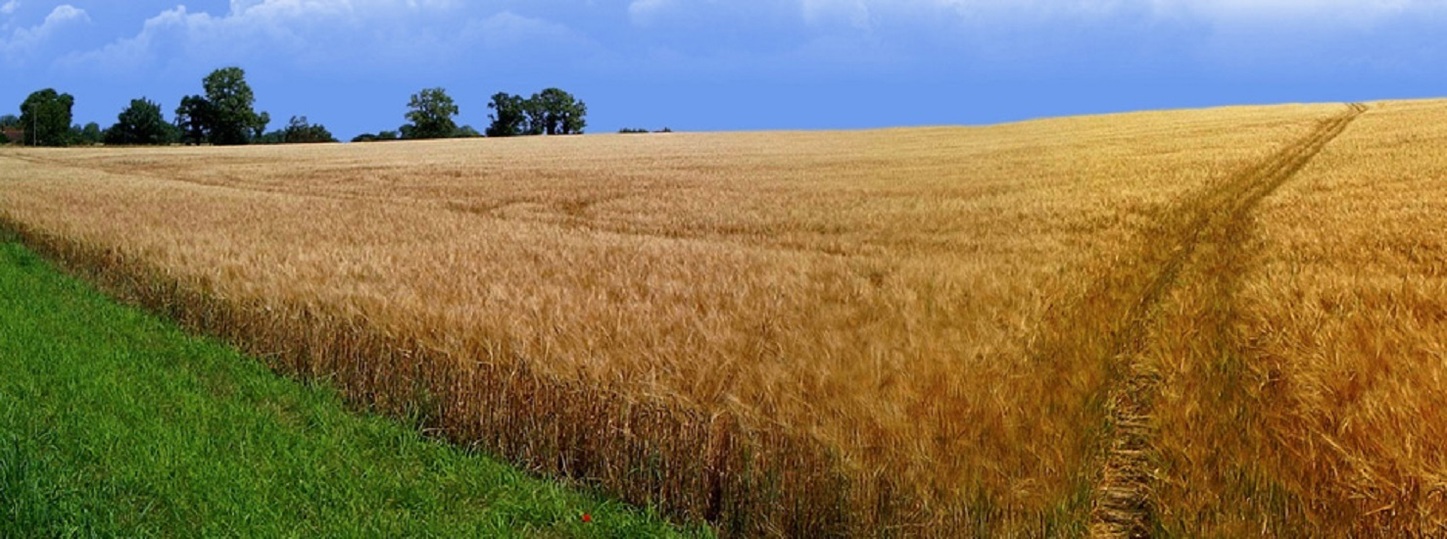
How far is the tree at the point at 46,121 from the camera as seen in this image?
9150 cm

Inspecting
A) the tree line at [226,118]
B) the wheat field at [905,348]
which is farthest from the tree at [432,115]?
the wheat field at [905,348]

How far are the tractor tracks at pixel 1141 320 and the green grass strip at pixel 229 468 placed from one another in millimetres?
2068

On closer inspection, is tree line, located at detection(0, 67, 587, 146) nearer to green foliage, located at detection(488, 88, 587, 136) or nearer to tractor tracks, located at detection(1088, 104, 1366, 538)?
green foliage, located at detection(488, 88, 587, 136)

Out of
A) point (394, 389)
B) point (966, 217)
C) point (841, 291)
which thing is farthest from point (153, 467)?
point (966, 217)

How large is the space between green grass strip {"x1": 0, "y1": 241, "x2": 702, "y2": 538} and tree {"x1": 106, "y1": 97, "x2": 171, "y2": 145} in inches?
3912

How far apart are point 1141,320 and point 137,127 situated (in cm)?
10390

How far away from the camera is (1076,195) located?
58.5 feet

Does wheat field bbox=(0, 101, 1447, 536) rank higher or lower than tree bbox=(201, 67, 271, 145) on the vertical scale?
lower

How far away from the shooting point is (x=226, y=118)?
92.1 m

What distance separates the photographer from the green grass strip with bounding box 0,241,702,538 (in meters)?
A: 4.45

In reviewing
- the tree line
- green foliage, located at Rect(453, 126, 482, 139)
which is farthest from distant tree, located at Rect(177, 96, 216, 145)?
green foliage, located at Rect(453, 126, 482, 139)

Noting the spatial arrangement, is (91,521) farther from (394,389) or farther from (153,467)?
(394,389)

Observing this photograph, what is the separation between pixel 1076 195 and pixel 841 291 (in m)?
11.1

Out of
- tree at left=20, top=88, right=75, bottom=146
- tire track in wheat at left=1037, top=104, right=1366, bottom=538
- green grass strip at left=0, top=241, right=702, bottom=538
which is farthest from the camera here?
tree at left=20, top=88, right=75, bottom=146
